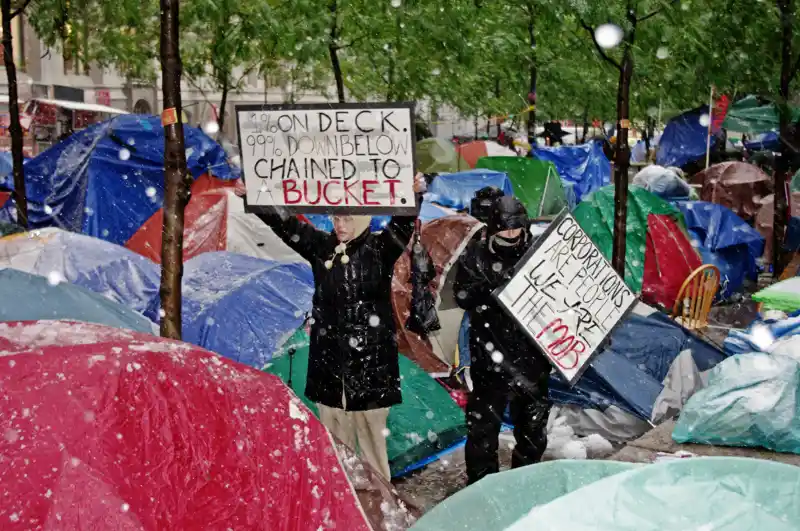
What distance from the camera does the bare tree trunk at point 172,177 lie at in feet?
16.9

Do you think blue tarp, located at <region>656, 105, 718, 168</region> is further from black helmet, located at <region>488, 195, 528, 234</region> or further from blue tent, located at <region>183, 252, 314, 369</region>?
black helmet, located at <region>488, 195, 528, 234</region>

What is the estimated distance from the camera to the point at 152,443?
307 cm

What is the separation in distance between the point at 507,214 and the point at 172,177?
70.7 inches

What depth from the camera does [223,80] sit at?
1712 cm

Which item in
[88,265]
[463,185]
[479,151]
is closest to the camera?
[88,265]

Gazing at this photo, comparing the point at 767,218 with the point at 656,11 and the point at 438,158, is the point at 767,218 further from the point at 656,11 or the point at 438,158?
the point at 438,158

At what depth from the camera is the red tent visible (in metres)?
11.5

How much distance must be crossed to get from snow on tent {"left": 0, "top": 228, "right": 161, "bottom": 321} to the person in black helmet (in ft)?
11.2

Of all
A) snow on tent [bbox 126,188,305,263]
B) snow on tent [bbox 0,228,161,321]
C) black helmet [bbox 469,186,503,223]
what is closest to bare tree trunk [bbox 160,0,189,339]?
snow on tent [bbox 0,228,161,321]

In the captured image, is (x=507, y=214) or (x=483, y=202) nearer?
(x=507, y=214)

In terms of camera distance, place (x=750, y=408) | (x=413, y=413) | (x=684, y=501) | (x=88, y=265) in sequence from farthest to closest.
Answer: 1. (x=88, y=265)
2. (x=413, y=413)
3. (x=750, y=408)
4. (x=684, y=501)

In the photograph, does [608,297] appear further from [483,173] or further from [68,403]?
[483,173]

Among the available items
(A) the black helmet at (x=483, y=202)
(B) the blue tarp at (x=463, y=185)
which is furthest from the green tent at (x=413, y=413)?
(B) the blue tarp at (x=463, y=185)

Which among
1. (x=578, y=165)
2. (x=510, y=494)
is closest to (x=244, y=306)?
(x=510, y=494)
